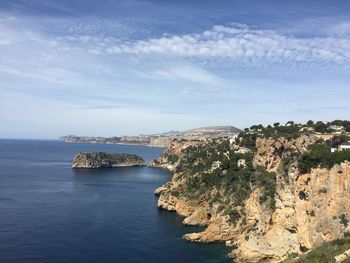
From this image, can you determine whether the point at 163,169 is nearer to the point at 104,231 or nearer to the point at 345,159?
the point at 104,231

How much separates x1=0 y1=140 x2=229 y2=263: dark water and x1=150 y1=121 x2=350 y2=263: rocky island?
4.64m

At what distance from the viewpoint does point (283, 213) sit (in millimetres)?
57188

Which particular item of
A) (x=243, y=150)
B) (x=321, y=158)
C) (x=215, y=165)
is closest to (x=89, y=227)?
(x=215, y=165)

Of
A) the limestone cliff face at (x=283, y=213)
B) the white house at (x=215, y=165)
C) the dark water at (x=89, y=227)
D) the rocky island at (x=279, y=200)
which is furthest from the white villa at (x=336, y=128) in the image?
the white house at (x=215, y=165)

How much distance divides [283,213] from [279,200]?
2.10m

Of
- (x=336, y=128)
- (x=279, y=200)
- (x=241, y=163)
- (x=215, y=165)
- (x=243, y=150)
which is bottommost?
(x=279, y=200)

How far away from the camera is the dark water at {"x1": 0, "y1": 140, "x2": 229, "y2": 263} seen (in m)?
61.3

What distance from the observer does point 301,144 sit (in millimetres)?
62344

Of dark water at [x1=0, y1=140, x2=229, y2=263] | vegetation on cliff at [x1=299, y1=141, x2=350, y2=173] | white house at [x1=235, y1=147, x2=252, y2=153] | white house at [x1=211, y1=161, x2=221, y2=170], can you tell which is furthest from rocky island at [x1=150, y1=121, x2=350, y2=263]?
dark water at [x1=0, y1=140, x2=229, y2=263]

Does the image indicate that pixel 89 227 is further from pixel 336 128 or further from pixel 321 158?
pixel 336 128

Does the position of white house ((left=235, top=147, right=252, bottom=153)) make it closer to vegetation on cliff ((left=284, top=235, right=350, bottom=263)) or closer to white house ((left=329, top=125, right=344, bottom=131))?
white house ((left=329, top=125, right=344, bottom=131))

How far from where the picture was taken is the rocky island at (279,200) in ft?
148

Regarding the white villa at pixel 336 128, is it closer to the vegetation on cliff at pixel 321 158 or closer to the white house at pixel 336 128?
the white house at pixel 336 128

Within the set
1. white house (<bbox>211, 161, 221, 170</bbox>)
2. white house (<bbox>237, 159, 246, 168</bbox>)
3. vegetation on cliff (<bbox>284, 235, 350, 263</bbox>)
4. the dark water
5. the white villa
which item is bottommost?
the dark water
